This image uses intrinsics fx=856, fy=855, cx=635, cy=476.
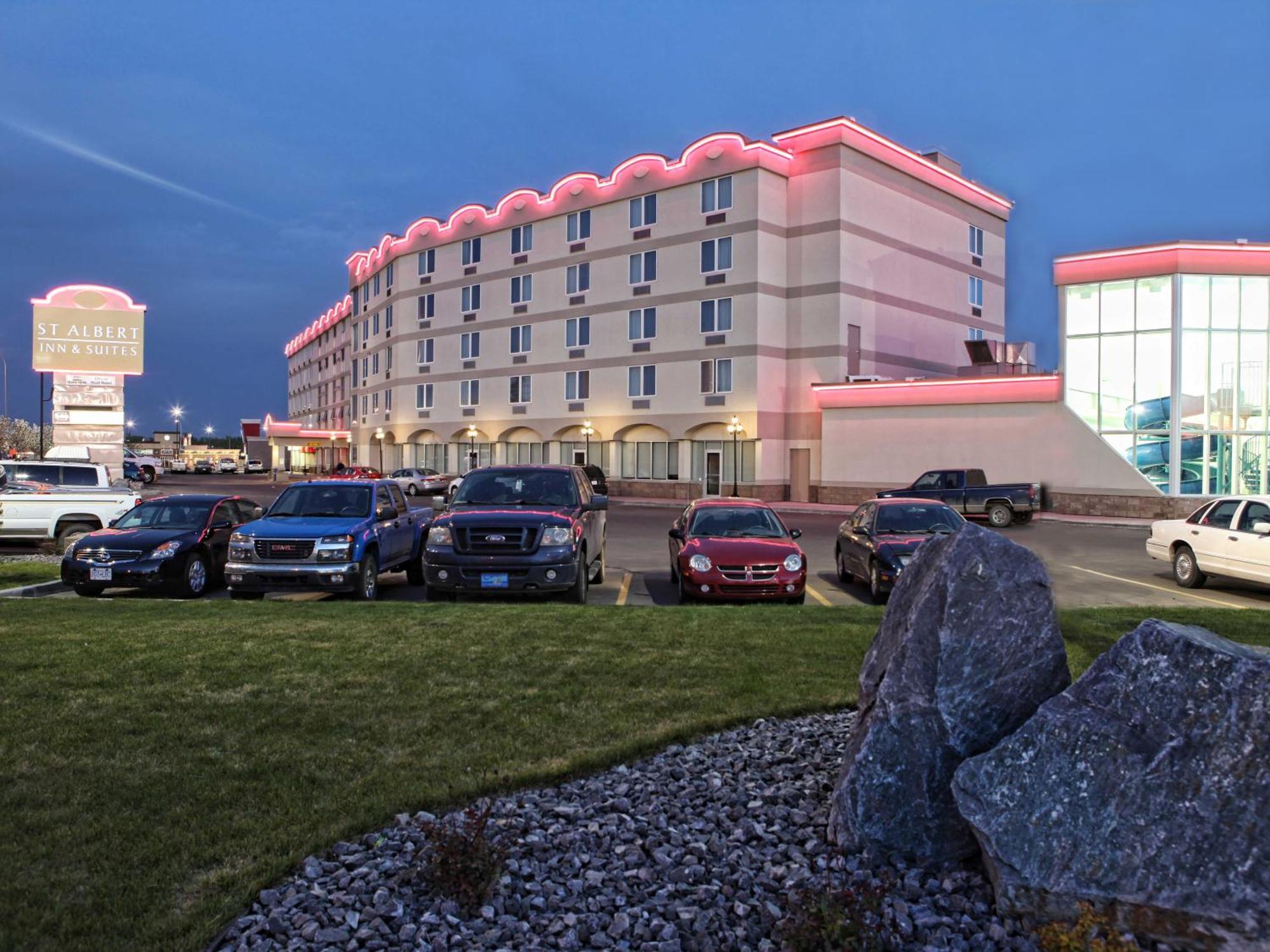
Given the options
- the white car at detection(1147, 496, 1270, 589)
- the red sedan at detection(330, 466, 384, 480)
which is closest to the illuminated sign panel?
the red sedan at detection(330, 466, 384, 480)

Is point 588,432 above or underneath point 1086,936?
above

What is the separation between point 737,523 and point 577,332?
119ft

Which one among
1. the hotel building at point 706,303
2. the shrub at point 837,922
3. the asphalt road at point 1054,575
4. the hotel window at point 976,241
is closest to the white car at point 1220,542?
the asphalt road at point 1054,575

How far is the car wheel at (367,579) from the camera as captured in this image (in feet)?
40.2

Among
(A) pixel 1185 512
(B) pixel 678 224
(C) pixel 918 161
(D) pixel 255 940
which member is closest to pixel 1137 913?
(D) pixel 255 940

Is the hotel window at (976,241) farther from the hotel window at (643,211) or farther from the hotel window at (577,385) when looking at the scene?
the hotel window at (577,385)

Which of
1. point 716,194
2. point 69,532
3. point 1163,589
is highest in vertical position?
point 716,194

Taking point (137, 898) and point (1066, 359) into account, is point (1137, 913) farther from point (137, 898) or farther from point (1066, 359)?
point (1066, 359)

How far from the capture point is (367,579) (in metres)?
12.5

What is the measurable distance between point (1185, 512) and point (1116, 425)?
397 centimetres

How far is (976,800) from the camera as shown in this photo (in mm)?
3369

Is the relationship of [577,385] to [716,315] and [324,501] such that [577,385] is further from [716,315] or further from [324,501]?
[324,501]

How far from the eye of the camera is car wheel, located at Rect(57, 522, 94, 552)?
18438 millimetres

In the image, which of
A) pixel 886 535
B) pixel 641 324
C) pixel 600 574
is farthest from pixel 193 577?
pixel 641 324
